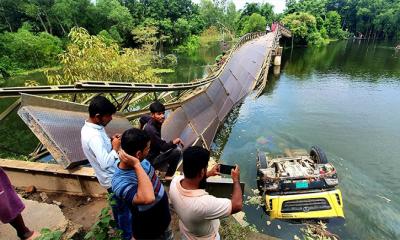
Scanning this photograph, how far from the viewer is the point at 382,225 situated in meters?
9.80

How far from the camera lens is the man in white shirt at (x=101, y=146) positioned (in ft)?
12.0

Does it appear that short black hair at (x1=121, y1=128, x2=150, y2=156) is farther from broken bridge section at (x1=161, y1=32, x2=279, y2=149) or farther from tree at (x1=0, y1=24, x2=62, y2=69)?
tree at (x1=0, y1=24, x2=62, y2=69)

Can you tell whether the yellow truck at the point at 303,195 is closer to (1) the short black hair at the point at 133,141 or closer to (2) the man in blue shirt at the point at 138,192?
(2) the man in blue shirt at the point at 138,192

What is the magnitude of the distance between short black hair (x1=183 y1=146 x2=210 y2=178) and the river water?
4951 mm

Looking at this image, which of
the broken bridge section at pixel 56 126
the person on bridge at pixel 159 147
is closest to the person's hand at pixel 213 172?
the person on bridge at pixel 159 147

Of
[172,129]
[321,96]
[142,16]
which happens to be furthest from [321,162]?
[142,16]

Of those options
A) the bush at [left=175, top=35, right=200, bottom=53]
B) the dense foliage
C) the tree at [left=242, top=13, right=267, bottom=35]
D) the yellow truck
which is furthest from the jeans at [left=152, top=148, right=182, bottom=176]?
the dense foliage

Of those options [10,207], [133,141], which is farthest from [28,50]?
[133,141]

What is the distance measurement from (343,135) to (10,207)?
18.2m

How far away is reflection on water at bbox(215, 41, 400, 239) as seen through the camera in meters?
10.1

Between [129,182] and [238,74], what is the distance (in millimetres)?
22795

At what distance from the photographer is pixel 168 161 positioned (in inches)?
212

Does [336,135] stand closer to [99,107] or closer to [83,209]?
[83,209]

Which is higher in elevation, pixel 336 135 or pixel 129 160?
pixel 129 160
